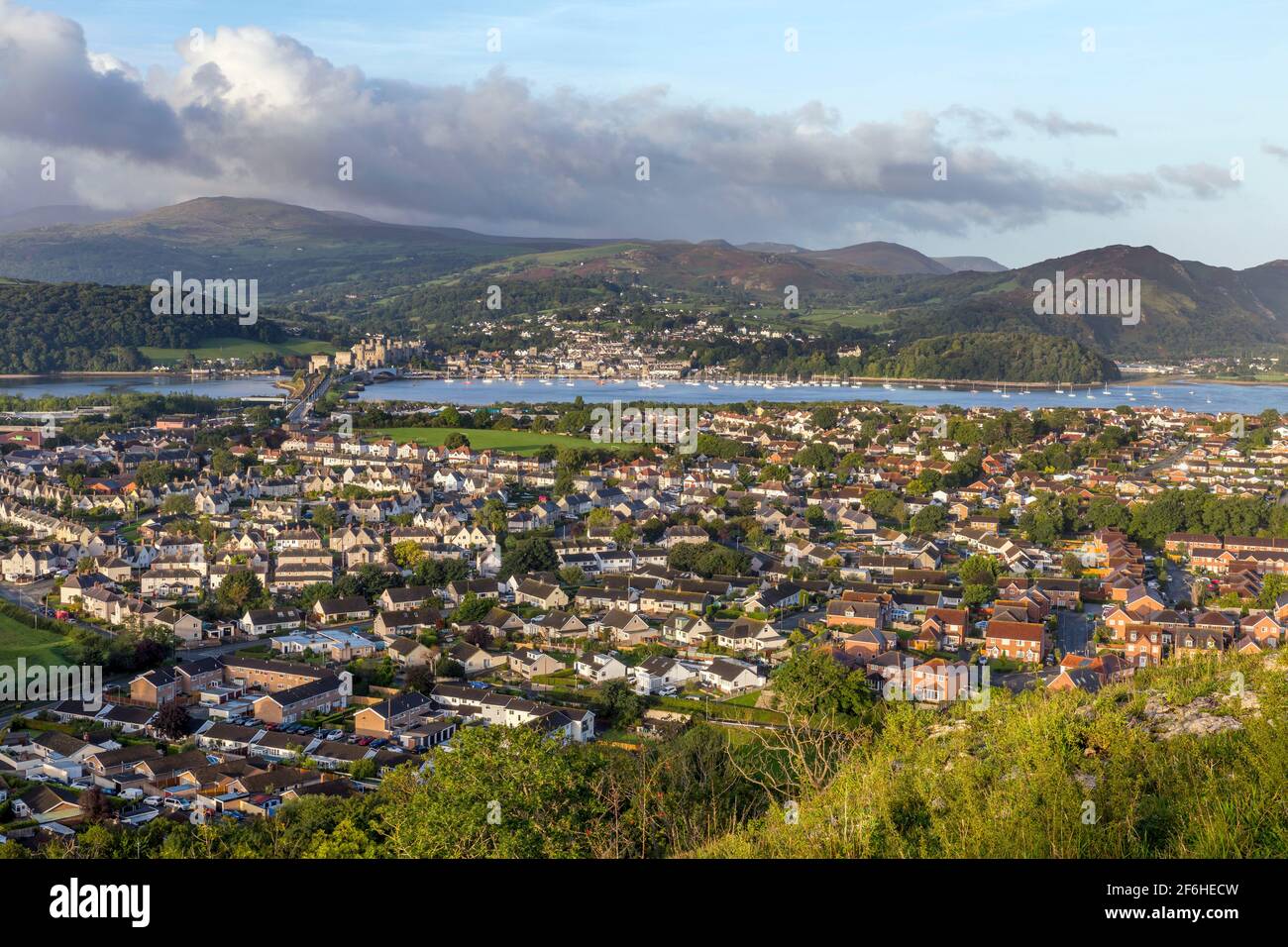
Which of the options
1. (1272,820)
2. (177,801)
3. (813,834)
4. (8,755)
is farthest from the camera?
(8,755)

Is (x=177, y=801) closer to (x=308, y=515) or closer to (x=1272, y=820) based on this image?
(x=1272, y=820)

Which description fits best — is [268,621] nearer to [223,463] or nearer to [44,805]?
[44,805]

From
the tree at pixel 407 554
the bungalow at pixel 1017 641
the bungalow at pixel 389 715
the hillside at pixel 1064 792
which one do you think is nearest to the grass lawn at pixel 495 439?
the tree at pixel 407 554

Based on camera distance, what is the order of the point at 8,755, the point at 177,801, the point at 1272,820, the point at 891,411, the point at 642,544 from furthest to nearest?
the point at 891,411 → the point at 642,544 → the point at 8,755 → the point at 177,801 → the point at 1272,820

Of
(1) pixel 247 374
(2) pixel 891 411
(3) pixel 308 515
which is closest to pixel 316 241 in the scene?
(1) pixel 247 374

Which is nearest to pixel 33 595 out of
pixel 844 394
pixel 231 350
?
pixel 844 394
